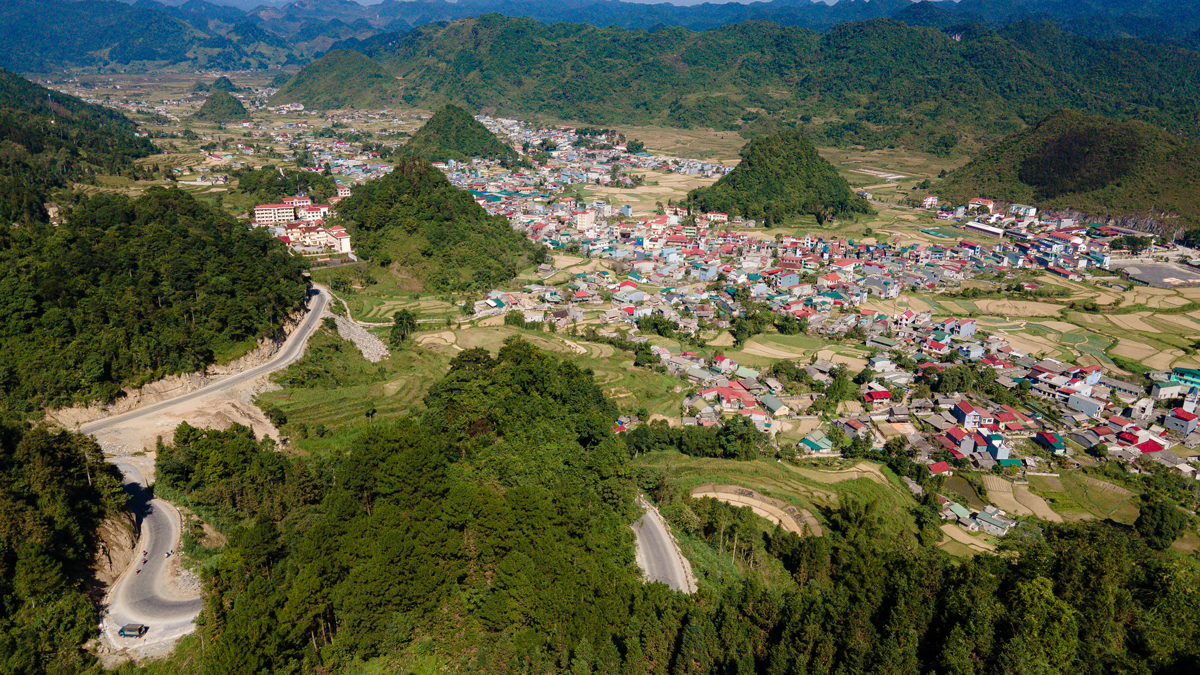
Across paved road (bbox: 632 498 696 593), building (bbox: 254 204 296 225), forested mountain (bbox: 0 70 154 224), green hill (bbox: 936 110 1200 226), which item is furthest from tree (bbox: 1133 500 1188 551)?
building (bbox: 254 204 296 225)

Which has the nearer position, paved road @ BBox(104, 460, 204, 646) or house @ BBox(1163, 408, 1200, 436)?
paved road @ BBox(104, 460, 204, 646)

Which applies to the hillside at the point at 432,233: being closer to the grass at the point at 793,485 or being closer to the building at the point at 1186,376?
the grass at the point at 793,485

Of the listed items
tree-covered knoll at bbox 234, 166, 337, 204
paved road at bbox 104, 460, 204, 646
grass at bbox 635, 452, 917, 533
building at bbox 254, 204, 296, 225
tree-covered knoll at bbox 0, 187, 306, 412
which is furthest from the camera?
tree-covered knoll at bbox 234, 166, 337, 204

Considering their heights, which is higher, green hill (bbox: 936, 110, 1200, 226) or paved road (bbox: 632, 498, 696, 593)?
green hill (bbox: 936, 110, 1200, 226)

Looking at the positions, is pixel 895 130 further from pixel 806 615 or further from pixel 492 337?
pixel 806 615

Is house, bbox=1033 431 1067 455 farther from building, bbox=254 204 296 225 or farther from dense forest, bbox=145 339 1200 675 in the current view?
building, bbox=254 204 296 225

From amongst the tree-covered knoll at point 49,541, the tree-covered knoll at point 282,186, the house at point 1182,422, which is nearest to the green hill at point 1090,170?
the house at point 1182,422

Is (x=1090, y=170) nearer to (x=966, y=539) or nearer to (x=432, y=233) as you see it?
(x=966, y=539)
